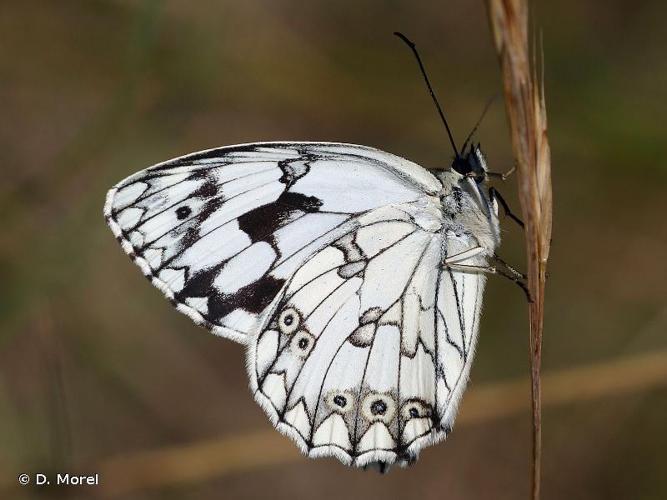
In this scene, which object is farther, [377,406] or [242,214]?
[242,214]

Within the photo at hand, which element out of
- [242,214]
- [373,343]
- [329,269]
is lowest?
[373,343]

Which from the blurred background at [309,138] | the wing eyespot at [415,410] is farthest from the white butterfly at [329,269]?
the blurred background at [309,138]

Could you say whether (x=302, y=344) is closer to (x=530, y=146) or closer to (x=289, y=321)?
(x=289, y=321)

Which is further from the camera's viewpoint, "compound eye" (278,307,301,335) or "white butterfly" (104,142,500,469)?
"compound eye" (278,307,301,335)

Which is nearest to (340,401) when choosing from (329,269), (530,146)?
(329,269)

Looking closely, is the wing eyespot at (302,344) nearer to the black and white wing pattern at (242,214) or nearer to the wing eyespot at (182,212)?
the black and white wing pattern at (242,214)

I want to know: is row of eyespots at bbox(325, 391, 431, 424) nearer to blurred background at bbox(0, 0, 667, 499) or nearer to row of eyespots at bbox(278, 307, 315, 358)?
row of eyespots at bbox(278, 307, 315, 358)

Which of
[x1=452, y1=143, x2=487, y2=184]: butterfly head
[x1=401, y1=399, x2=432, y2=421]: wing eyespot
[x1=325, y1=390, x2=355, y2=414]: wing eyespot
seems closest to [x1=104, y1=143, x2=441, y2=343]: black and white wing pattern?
[x1=452, y1=143, x2=487, y2=184]: butterfly head

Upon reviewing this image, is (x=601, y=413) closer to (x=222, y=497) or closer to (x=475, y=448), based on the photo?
(x=475, y=448)
